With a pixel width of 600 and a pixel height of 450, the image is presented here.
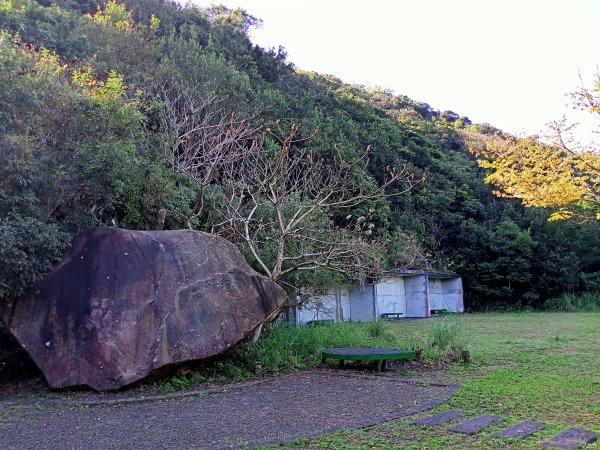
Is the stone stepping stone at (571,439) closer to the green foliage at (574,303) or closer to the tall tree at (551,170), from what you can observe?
the tall tree at (551,170)

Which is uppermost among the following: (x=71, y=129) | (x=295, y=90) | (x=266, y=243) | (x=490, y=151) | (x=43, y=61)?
(x=295, y=90)

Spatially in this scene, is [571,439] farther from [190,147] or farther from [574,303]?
[574,303]

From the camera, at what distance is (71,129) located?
10.5m

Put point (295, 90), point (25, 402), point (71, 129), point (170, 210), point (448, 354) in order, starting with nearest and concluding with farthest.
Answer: point (25, 402) → point (71, 129) → point (448, 354) → point (170, 210) → point (295, 90)

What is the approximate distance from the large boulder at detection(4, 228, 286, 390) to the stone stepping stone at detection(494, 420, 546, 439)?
4.35m

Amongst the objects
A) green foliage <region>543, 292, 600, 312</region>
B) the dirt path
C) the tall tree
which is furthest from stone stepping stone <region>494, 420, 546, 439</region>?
green foliage <region>543, 292, 600, 312</region>

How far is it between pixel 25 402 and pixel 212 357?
255 cm

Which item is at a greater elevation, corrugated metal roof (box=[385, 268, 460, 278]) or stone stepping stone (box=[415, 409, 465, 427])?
corrugated metal roof (box=[385, 268, 460, 278])

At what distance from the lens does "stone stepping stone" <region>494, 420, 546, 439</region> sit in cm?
568

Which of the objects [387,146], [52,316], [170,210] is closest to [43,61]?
[170,210]

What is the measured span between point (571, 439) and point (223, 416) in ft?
12.1

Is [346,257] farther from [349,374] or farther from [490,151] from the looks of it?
[490,151]

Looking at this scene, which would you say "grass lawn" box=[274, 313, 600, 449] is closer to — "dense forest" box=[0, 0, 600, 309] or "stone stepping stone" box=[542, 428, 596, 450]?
"stone stepping stone" box=[542, 428, 596, 450]

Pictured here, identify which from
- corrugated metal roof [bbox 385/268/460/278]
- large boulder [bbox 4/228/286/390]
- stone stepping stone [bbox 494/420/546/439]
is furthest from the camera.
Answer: corrugated metal roof [bbox 385/268/460/278]
